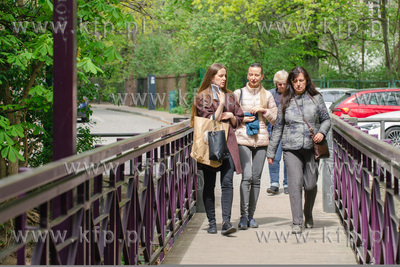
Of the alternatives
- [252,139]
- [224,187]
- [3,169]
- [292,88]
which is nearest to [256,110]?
[252,139]

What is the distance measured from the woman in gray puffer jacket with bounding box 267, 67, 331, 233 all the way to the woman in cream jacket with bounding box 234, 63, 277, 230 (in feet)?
0.66

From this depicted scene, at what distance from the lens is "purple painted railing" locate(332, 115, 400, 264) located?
4160mm

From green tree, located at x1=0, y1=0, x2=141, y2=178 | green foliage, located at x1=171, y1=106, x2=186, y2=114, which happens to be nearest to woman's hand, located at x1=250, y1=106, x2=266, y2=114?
green tree, located at x1=0, y1=0, x2=141, y2=178

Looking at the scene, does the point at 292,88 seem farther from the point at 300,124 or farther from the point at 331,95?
the point at 331,95

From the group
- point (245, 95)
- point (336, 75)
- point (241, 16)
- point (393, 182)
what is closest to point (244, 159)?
point (245, 95)

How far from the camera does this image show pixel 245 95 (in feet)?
24.5

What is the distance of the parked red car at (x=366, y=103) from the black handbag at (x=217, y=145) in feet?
37.6

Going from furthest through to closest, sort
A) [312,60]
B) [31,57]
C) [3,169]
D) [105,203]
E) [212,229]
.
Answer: [312,60] < [3,169] < [31,57] < [212,229] < [105,203]

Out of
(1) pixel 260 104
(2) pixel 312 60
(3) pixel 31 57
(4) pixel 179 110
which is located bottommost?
(4) pixel 179 110

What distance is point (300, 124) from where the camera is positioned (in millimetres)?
7027

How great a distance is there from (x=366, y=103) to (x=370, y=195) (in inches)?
525

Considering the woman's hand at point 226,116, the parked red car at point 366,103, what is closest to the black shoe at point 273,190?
the woman's hand at point 226,116

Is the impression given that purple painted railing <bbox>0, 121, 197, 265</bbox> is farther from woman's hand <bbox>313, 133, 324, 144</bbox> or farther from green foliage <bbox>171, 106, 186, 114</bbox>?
green foliage <bbox>171, 106, 186, 114</bbox>

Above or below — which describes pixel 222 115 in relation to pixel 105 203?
above
